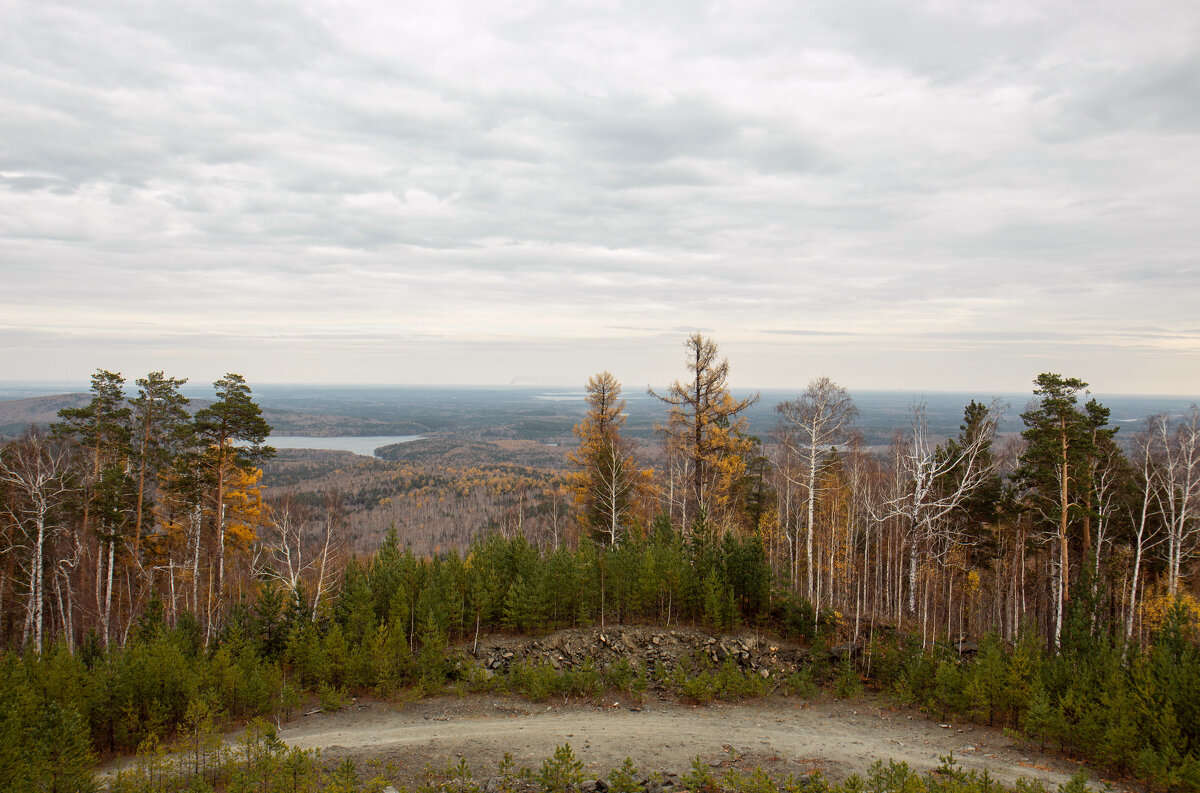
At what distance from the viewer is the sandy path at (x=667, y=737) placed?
36.6 ft

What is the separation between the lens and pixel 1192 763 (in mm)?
9062

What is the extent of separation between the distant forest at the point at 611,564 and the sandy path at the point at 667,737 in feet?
4.10

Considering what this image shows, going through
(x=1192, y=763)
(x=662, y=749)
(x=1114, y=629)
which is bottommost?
(x=1114, y=629)

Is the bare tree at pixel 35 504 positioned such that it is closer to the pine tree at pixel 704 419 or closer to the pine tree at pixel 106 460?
the pine tree at pixel 106 460

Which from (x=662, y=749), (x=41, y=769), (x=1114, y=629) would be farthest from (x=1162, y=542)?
(x=41, y=769)

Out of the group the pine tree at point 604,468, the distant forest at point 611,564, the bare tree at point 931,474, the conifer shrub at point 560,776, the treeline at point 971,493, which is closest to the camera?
the conifer shrub at point 560,776

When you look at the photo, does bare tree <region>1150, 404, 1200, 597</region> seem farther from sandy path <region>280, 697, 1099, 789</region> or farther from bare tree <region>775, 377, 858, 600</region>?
sandy path <region>280, 697, 1099, 789</region>

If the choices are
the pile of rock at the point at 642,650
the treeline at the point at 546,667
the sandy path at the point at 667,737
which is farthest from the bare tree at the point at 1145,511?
the pile of rock at the point at 642,650

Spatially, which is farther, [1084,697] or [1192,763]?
[1084,697]

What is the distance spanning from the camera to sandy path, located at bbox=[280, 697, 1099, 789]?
11.1m

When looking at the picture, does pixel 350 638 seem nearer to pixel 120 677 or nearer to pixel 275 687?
pixel 275 687

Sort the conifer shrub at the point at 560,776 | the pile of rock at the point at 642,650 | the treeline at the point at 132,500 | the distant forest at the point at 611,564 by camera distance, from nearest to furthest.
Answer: the conifer shrub at the point at 560,776
the distant forest at the point at 611,564
the pile of rock at the point at 642,650
the treeline at the point at 132,500

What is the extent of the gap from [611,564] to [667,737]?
23.8 feet

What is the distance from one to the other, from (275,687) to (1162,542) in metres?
34.1
